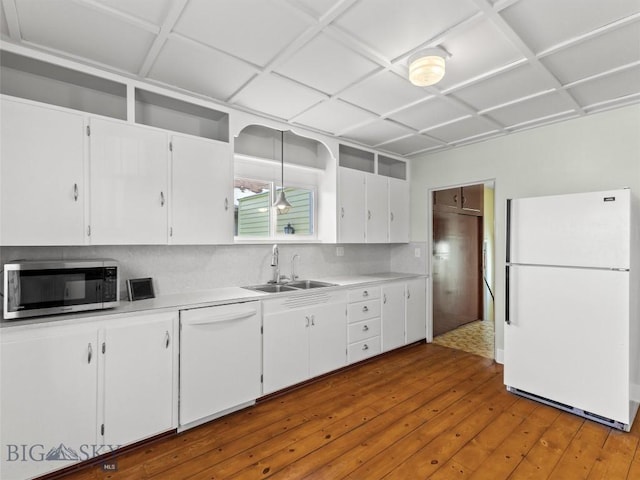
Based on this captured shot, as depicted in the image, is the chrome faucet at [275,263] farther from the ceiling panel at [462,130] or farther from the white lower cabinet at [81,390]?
the ceiling panel at [462,130]

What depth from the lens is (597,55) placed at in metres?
2.04

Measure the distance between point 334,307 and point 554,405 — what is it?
6.67 feet

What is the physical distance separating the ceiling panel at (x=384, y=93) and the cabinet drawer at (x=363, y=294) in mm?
1842

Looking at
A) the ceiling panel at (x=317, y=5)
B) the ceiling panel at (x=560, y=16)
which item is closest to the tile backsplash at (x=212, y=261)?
the ceiling panel at (x=317, y=5)

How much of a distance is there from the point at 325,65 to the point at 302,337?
226cm

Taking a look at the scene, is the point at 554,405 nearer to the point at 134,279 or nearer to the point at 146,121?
the point at 134,279

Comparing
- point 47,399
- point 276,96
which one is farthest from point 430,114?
point 47,399

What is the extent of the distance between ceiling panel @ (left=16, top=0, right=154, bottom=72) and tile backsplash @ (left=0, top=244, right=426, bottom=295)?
1.33m

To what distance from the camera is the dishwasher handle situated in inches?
91.4

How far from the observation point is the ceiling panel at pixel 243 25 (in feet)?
5.37

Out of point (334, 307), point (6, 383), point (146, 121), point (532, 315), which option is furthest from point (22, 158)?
point (532, 315)

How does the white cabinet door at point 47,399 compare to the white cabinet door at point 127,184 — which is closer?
the white cabinet door at point 47,399

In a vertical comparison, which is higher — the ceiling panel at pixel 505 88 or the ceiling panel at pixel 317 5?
the ceiling panel at pixel 317 5

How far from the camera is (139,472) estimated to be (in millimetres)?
1910
